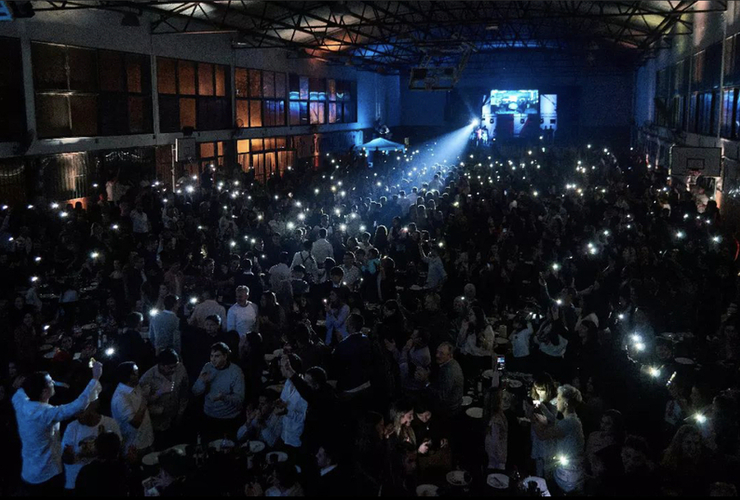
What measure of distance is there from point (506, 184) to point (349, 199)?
17.7ft

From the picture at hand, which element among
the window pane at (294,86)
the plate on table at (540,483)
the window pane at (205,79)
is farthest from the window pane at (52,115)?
the window pane at (294,86)

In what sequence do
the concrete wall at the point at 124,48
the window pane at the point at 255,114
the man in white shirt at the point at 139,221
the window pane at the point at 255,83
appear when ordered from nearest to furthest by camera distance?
the man in white shirt at the point at 139,221
the concrete wall at the point at 124,48
the window pane at the point at 255,83
the window pane at the point at 255,114

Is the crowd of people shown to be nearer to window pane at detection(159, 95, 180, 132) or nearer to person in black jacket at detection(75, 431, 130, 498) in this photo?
person in black jacket at detection(75, 431, 130, 498)

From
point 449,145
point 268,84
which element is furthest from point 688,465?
point 449,145

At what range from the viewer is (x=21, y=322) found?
817 centimetres

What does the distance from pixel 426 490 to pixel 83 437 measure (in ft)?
8.58

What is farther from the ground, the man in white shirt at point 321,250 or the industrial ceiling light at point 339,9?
the industrial ceiling light at point 339,9

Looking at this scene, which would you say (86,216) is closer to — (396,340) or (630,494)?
(396,340)

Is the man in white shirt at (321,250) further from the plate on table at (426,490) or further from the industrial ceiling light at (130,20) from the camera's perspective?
the industrial ceiling light at (130,20)

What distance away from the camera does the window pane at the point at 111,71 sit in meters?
17.1

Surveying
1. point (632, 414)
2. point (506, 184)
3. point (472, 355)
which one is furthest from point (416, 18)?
point (632, 414)

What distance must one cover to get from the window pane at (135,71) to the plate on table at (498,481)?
16.1 m

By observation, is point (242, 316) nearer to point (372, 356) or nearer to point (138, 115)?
point (372, 356)

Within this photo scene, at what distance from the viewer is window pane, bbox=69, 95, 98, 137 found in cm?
1631
